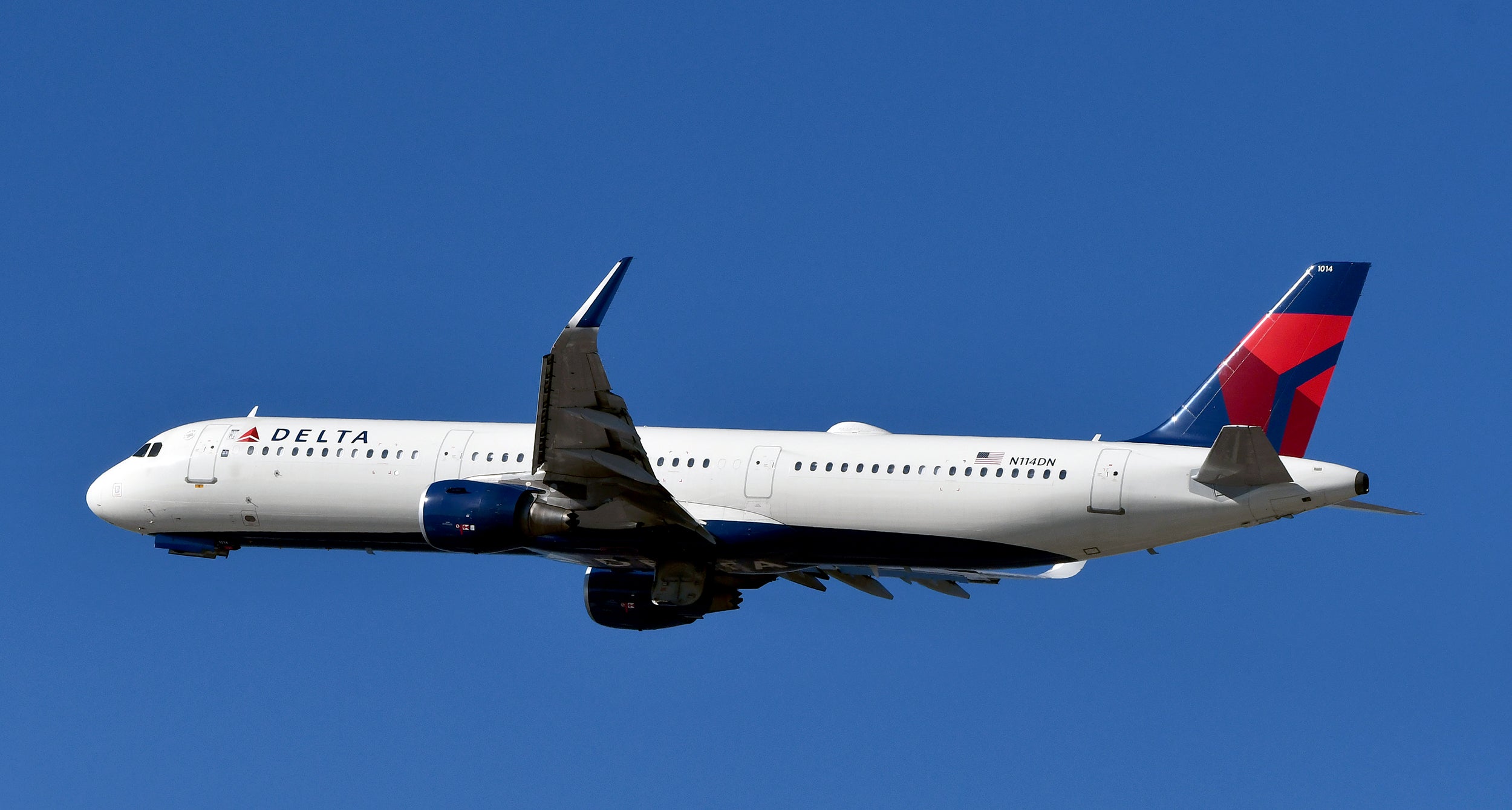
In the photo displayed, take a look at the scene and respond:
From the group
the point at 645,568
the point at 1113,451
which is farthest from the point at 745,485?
the point at 1113,451

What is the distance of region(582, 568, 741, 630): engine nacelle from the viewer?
1847 inches

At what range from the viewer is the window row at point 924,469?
4081 centimetres

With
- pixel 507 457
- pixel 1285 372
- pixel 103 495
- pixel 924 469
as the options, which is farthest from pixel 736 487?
pixel 103 495

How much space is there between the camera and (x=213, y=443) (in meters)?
47.1

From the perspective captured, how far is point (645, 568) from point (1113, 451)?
11817 millimetres

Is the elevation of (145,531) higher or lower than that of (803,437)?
lower

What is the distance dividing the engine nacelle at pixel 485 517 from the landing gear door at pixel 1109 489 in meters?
10.7

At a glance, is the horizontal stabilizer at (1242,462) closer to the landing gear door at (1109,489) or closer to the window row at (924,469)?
Result: the landing gear door at (1109,489)

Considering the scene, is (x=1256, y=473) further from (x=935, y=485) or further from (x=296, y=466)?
(x=296, y=466)

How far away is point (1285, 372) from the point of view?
41.2 m

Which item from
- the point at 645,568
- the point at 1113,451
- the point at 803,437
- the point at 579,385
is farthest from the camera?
the point at 645,568

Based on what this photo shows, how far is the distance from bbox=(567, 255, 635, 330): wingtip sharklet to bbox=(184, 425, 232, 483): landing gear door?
1385 cm

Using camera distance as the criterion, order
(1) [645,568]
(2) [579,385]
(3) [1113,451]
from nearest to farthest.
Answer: (2) [579,385]
(3) [1113,451]
(1) [645,568]

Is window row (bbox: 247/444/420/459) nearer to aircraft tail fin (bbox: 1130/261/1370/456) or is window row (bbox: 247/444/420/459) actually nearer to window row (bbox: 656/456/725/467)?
window row (bbox: 656/456/725/467)
